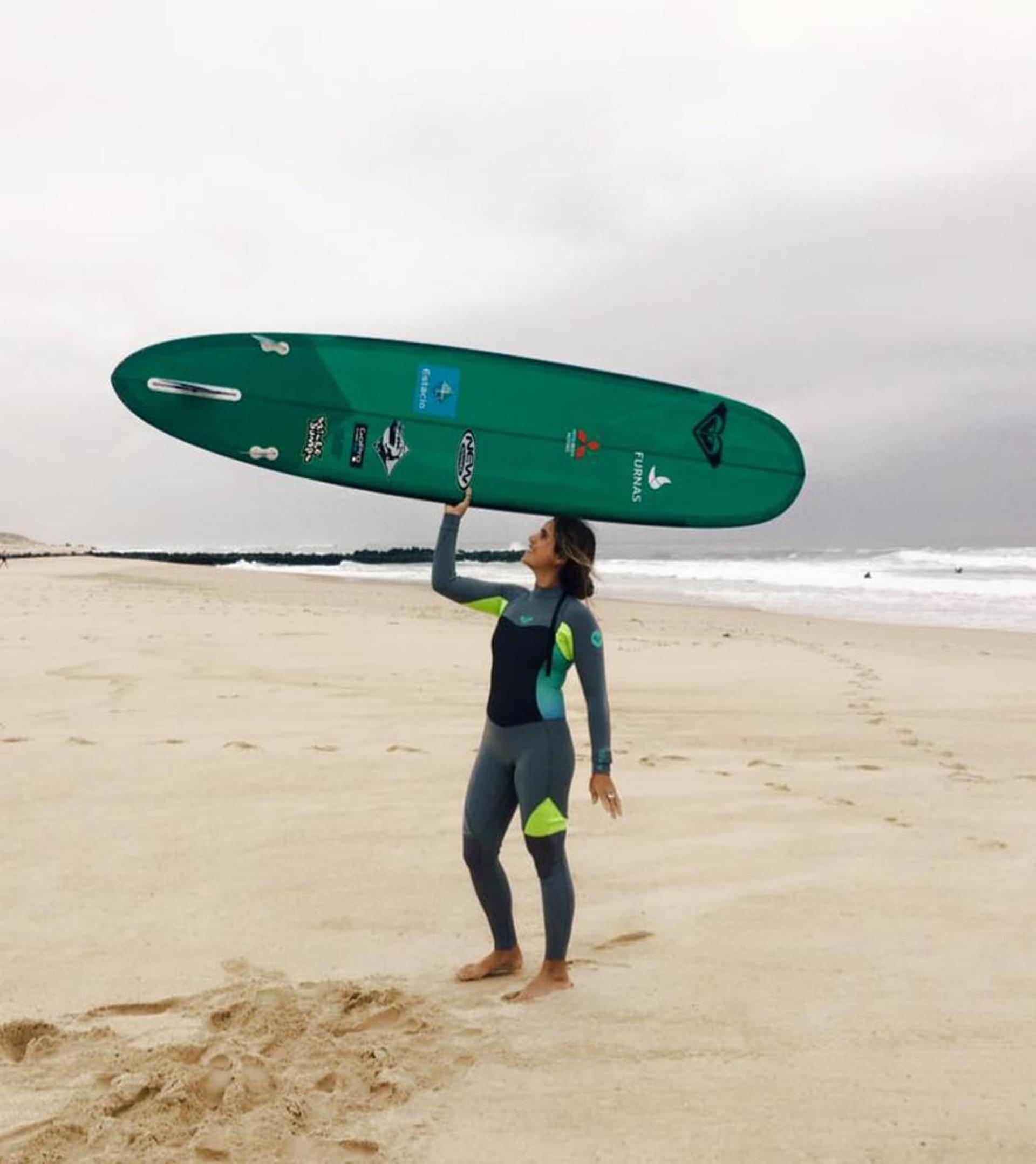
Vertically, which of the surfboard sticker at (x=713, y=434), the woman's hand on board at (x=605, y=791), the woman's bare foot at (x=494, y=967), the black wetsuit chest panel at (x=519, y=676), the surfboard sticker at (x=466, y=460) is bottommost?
the woman's bare foot at (x=494, y=967)

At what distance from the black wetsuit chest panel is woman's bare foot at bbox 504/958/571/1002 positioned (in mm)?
791

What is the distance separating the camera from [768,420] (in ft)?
18.2

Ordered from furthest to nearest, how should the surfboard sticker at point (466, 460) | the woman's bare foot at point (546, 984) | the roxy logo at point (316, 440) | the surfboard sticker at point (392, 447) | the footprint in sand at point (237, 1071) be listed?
1. the roxy logo at point (316, 440)
2. the surfboard sticker at point (392, 447)
3. the surfboard sticker at point (466, 460)
4. the woman's bare foot at point (546, 984)
5. the footprint in sand at point (237, 1071)

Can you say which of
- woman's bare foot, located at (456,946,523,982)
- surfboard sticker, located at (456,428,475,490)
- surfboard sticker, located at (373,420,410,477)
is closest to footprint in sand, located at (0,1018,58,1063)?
woman's bare foot, located at (456,946,523,982)

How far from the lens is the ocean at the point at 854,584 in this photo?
20.5 meters

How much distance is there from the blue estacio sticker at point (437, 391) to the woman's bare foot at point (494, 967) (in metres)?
2.85

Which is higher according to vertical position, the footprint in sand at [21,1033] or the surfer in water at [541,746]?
the surfer in water at [541,746]

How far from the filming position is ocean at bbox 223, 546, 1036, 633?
806 inches

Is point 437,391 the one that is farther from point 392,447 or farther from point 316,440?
point 316,440

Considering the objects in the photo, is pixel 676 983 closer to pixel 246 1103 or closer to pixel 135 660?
pixel 246 1103

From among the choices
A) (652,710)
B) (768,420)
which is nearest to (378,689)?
(652,710)

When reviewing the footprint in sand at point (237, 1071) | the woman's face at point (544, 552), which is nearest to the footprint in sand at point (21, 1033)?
the footprint in sand at point (237, 1071)

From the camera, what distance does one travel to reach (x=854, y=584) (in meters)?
30.9

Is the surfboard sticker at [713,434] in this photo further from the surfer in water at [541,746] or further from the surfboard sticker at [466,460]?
the surfer in water at [541,746]
